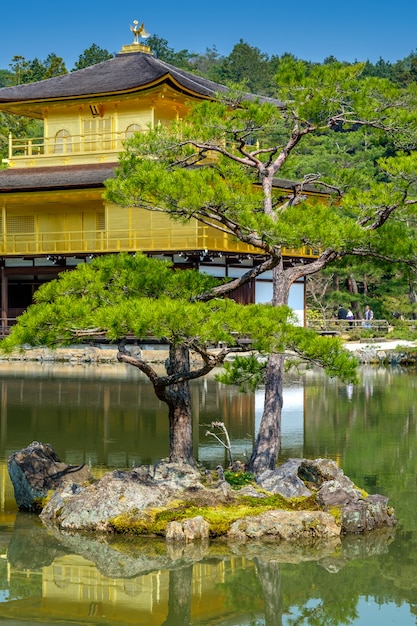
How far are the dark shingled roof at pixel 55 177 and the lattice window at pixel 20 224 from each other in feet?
4.58

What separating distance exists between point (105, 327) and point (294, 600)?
10.4ft

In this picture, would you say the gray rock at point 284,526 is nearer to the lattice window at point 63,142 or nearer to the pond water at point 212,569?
the pond water at point 212,569

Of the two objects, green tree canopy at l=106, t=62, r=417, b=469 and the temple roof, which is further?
the temple roof

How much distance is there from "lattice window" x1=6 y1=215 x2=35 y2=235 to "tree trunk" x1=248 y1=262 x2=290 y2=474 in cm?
2010

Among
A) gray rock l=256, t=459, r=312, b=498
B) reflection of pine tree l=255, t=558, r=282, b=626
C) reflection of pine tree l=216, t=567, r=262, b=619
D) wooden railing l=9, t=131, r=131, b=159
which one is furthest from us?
wooden railing l=9, t=131, r=131, b=159

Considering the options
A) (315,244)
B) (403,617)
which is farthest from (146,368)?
(403,617)

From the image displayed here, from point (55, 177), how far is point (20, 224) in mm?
2758

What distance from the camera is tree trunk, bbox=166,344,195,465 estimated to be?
11273 mm

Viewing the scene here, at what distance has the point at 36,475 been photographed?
10961 millimetres

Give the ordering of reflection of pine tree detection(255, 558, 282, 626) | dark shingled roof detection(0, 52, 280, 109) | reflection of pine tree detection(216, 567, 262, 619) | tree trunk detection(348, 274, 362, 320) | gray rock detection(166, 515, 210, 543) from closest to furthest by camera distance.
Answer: reflection of pine tree detection(255, 558, 282, 626) < reflection of pine tree detection(216, 567, 262, 619) < gray rock detection(166, 515, 210, 543) < dark shingled roof detection(0, 52, 280, 109) < tree trunk detection(348, 274, 362, 320)

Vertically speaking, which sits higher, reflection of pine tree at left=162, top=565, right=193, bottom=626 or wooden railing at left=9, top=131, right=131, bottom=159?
wooden railing at left=9, top=131, right=131, bottom=159

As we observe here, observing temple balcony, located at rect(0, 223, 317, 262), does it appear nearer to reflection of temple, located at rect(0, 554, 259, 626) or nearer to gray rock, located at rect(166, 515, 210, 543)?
gray rock, located at rect(166, 515, 210, 543)

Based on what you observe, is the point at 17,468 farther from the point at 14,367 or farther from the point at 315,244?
the point at 14,367

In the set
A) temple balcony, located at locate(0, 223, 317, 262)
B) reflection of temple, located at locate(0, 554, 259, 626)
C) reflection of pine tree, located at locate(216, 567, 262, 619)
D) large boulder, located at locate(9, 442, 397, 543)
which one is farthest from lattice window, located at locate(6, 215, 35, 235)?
reflection of pine tree, located at locate(216, 567, 262, 619)
